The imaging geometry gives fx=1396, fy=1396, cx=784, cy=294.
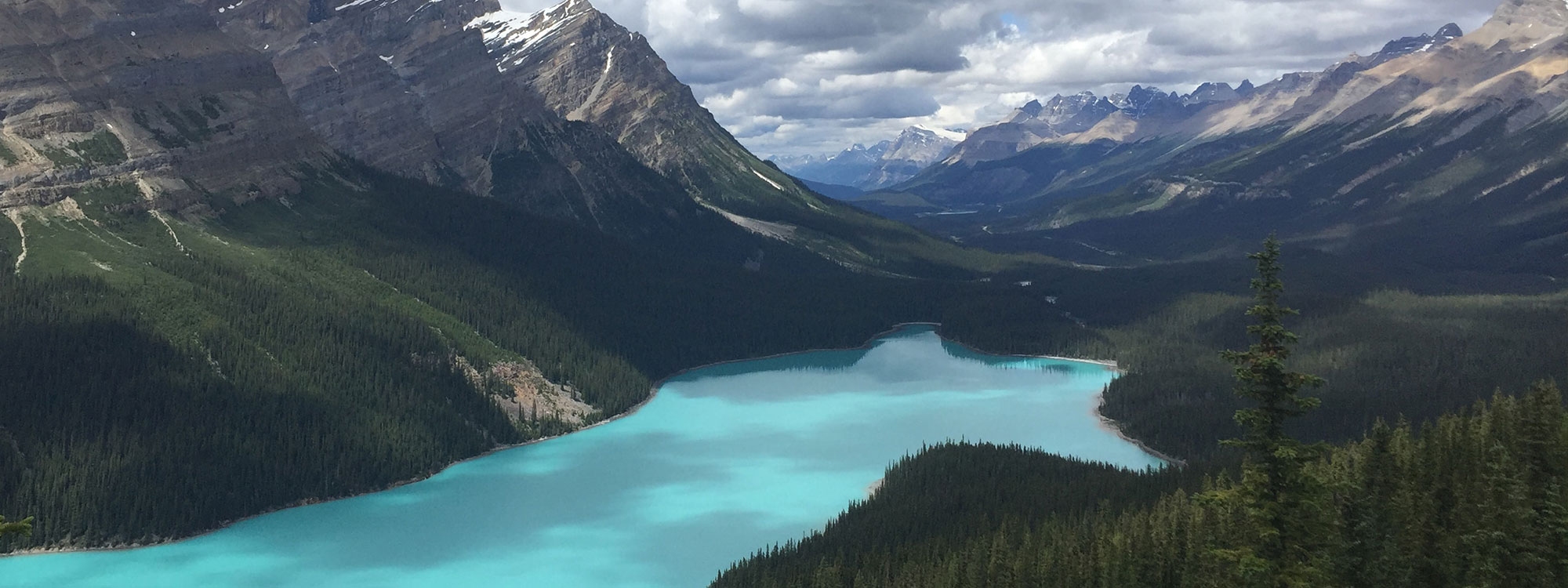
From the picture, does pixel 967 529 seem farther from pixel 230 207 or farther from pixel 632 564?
pixel 230 207

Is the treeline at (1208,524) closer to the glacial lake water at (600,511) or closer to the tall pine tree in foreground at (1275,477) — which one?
the tall pine tree in foreground at (1275,477)

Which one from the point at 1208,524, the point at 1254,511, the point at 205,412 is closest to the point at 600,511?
the point at 205,412

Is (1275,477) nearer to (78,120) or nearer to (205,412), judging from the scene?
(205,412)

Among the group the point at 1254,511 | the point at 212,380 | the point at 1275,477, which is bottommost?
the point at 1254,511

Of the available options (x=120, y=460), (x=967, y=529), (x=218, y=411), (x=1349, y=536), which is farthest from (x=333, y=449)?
(x=1349, y=536)

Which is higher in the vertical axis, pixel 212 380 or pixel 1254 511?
pixel 212 380

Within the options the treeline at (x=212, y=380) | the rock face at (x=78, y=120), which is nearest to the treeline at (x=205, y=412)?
the treeline at (x=212, y=380)
